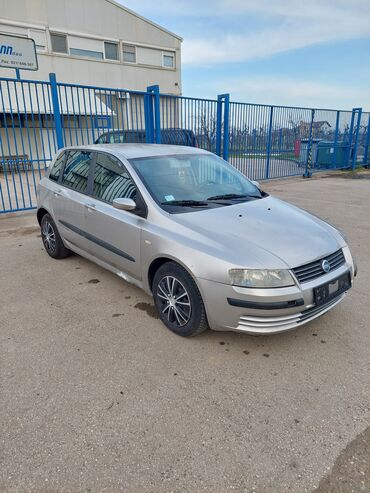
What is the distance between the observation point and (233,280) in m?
2.57

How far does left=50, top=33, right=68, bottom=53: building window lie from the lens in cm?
1791

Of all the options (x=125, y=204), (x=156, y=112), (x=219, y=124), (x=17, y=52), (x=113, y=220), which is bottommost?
(x=113, y=220)

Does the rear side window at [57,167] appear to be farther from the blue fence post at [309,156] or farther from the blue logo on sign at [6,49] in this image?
the blue fence post at [309,156]

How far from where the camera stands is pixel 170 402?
234 centimetres

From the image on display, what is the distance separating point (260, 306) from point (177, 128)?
25.5 ft

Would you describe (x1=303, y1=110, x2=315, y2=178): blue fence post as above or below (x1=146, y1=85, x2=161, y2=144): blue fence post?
below

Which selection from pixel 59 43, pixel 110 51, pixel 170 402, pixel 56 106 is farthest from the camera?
pixel 110 51

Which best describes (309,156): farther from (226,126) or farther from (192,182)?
(192,182)

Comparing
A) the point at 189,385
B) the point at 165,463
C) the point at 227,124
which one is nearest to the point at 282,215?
the point at 189,385

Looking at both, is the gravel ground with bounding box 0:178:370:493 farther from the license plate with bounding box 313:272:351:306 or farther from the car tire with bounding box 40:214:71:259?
the car tire with bounding box 40:214:71:259

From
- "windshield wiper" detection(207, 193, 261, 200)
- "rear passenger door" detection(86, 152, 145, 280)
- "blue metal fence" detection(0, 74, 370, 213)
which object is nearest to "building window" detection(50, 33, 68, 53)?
"blue metal fence" detection(0, 74, 370, 213)

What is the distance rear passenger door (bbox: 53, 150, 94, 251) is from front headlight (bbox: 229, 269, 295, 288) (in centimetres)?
210

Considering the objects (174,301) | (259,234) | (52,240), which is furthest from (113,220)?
(52,240)

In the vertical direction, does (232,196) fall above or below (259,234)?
above
